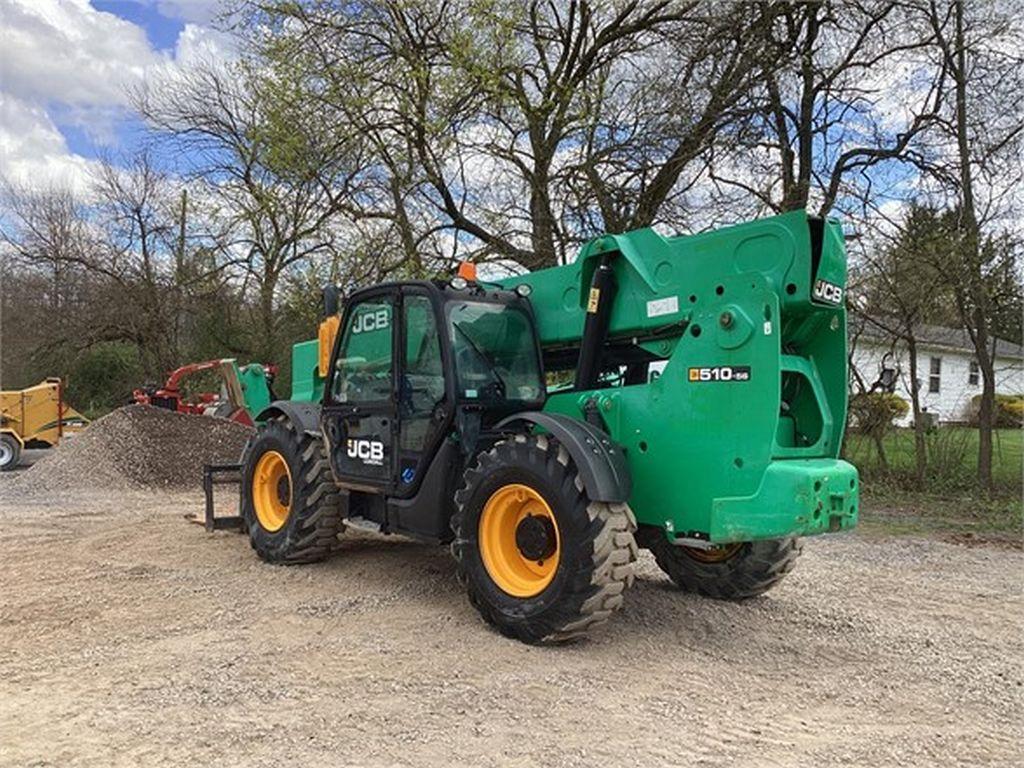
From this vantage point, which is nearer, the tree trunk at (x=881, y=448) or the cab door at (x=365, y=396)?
the cab door at (x=365, y=396)

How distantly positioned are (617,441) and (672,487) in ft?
1.37

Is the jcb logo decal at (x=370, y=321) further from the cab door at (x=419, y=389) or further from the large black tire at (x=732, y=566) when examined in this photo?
the large black tire at (x=732, y=566)

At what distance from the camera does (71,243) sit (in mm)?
21859

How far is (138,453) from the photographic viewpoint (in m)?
11.2

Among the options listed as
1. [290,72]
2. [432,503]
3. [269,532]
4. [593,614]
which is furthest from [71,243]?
[593,614]

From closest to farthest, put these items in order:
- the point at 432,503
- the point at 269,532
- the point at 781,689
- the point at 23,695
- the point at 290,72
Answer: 1. the point at 23,695
2. the point at 781,689
3. the point at 432,503
4. the point at 269,532
5. the point at 290,72

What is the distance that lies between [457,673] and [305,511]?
2.49 m

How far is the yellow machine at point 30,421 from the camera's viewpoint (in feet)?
48.7

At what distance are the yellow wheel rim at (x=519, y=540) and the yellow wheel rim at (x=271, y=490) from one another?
2.44 m

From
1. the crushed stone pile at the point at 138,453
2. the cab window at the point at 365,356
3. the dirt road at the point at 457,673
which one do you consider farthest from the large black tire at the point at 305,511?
the crushed stone pile at the point at 138,453

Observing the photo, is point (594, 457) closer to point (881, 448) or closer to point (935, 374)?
point (881, 448)

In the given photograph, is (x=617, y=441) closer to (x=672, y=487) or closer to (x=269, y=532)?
(x=672, y=487)

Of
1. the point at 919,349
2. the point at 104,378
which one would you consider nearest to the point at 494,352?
the point at 919,349

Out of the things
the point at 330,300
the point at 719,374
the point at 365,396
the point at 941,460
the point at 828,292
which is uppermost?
the point at 330,300
